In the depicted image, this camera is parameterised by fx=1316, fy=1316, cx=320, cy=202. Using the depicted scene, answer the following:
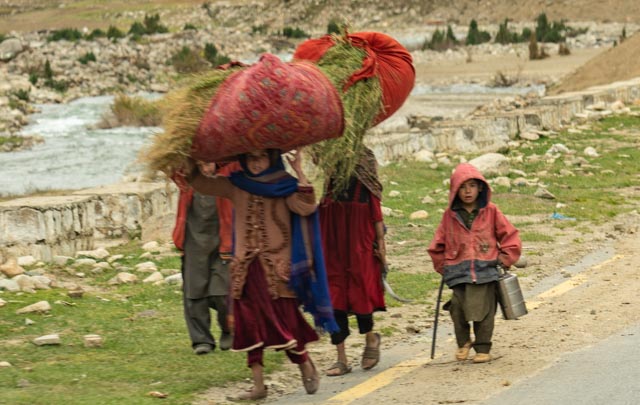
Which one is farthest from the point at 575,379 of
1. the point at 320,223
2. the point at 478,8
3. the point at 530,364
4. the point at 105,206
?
the point at 478,8

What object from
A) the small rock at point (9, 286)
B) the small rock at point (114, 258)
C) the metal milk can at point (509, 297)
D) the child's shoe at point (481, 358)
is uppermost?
the metal milk can at point (509, 297)

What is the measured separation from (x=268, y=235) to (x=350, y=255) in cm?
85

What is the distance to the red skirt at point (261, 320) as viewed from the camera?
6422 mm

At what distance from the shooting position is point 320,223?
7.24 meters

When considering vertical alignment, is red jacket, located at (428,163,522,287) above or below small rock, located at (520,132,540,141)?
above

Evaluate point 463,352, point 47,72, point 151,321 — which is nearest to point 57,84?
point 47,72

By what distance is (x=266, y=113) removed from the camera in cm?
611

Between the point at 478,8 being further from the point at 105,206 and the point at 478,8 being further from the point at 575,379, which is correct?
the point at 575,379

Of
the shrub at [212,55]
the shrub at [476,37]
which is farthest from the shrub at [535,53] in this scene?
the shrub at [212,55]

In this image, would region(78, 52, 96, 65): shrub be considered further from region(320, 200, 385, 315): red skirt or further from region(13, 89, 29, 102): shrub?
region(320, 200, 385, 315): red skirt

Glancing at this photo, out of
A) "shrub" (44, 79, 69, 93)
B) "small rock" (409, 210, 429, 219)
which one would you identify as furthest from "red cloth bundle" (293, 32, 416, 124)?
"shrub" (44, 79, 69, 93)

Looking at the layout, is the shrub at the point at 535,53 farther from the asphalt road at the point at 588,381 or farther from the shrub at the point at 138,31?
the asphalt road at the point at 588,381

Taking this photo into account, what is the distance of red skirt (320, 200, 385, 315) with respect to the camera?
721 centimetres

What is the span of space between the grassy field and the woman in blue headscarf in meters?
0.54
